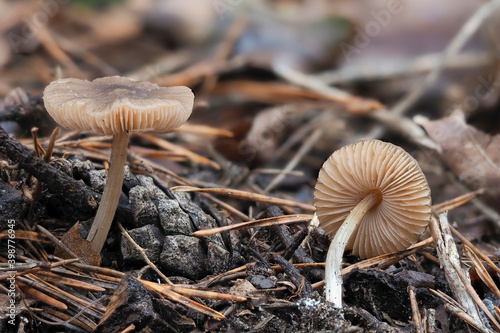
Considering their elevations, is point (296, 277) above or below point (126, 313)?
above

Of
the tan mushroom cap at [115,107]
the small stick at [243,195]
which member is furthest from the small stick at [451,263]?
the tan mushroom cap at [115,107]

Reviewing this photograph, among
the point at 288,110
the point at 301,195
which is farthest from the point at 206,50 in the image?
the point at 301,195

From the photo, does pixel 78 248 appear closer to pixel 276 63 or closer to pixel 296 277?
pixel 296 277

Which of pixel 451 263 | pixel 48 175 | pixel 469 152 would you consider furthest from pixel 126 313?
pixel 469 152

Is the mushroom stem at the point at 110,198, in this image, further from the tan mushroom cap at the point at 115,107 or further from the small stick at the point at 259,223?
the small stick at the point at 259,223

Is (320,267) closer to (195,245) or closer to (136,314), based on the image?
(195,245)

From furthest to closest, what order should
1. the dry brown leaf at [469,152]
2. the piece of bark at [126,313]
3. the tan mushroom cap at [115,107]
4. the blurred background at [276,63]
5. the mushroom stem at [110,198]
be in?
the blurred background at [276,63]
the dry brown leaf at [469,152]
the mushroom stem at [110,198]
the tan mushroom cap at [115,107]
the piece of bark at [126,313]

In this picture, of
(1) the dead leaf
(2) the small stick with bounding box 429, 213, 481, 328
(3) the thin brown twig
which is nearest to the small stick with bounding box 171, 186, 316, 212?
(3) the thin brown twig
